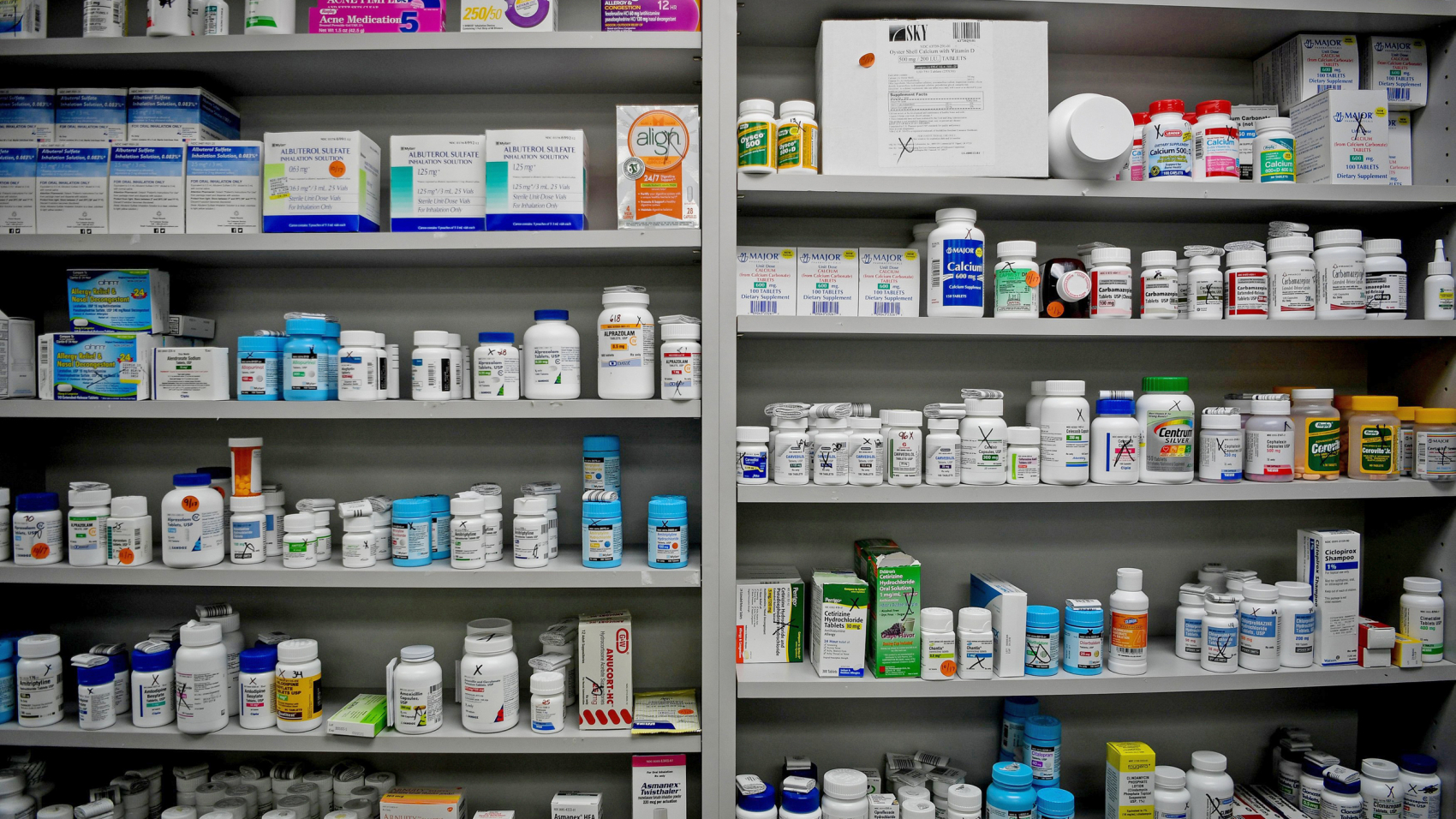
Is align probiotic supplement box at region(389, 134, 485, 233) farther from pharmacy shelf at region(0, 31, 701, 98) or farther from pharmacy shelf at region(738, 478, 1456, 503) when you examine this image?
pharmacy shelf at region(738, 478, 1456, 503)

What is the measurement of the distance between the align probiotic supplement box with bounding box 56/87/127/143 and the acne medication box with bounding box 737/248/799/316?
1.63m

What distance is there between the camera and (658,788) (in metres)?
1.80

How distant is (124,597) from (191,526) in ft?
1.99

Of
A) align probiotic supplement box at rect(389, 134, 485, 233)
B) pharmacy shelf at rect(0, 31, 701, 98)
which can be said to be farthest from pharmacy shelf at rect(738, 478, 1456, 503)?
pharmacy shelf at rect(0, 31, 701, 98)

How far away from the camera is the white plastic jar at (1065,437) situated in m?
1.81

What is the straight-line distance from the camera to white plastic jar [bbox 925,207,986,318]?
1.79 m

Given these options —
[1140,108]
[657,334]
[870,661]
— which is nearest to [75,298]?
[657,334]

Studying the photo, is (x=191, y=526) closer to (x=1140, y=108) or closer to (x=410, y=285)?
(x=410, y=285)

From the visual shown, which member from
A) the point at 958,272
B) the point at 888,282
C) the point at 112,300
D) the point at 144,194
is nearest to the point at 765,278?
the point at 888,282

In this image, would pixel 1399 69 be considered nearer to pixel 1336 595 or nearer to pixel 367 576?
pixel 1336 595

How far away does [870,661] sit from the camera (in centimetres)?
189

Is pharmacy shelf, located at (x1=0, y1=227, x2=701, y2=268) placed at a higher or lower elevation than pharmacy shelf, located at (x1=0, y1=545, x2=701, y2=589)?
higher

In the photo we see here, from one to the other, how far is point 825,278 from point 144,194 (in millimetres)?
1721

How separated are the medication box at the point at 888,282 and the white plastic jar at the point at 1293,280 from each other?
914mm
